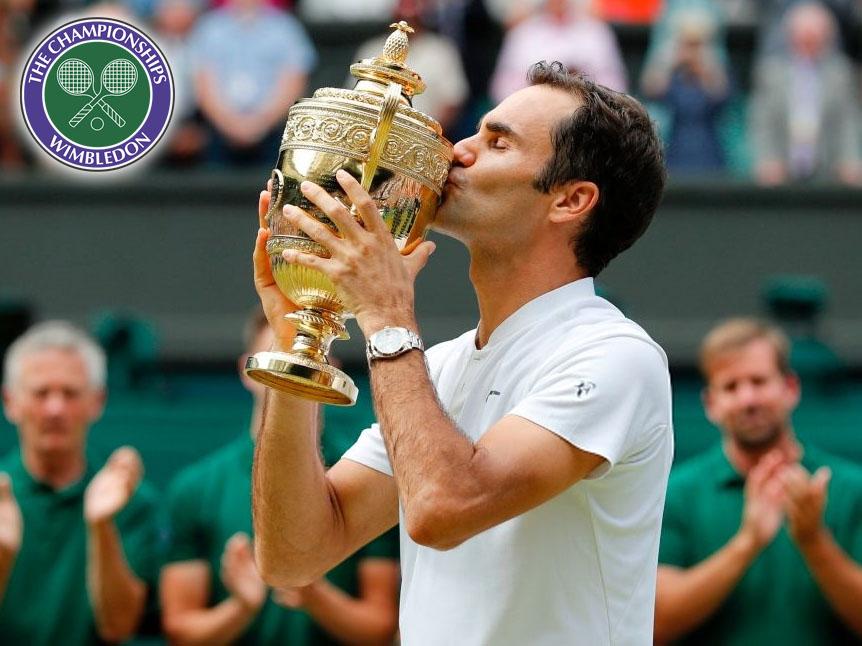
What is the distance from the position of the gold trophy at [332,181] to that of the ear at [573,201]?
10.5 inches

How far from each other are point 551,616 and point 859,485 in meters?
3.10

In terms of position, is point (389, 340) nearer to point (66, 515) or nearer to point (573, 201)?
point (573, 201)

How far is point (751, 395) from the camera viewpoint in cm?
594

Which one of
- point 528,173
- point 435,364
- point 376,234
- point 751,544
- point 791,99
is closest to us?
point 376,234

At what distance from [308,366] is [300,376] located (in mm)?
25

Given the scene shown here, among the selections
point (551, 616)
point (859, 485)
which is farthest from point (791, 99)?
point (551, 616)

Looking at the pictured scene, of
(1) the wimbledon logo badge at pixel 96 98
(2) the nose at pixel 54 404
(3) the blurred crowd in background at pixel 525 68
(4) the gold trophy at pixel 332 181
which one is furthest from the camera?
(3) the blurred crowd in background at pixel 525 68


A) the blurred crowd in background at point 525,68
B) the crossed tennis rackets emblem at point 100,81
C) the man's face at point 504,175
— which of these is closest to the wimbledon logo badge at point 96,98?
the crossed tennis rackets emblem at point 100,81

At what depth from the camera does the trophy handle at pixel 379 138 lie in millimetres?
3162

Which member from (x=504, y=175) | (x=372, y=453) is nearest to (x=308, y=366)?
(x=372, y=453)

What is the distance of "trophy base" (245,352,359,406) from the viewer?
3162mm

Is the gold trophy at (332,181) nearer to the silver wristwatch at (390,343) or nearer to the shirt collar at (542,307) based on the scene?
the silver wristwatch at (390,343)

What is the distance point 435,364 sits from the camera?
3.64m

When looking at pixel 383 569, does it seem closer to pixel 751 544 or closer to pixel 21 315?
pixel 751 544
